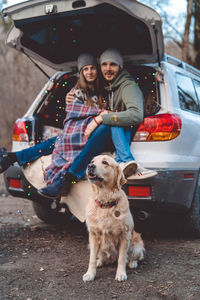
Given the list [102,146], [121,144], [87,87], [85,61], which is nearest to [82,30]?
[85,61]

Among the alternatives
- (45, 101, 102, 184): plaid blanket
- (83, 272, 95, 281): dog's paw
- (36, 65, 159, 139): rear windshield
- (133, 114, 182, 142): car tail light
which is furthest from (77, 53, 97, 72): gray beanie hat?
(83, 272, 95, 281): dog's paw

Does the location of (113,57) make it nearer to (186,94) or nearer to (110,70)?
(110,70)

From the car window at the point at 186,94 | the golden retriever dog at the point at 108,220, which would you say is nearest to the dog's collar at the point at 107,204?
the golden retriever dog at the point at 108,220

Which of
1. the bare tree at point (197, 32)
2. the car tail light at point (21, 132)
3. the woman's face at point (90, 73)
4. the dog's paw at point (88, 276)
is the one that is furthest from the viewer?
the bare tree at point (197, 32)

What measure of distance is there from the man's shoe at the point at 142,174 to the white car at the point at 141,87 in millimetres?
81

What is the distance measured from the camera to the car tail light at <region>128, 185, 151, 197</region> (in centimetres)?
346

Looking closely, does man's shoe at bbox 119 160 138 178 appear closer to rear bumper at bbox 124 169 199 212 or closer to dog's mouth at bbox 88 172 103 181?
rear bumper at bbox 124 169 199 212

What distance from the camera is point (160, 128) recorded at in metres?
3.57

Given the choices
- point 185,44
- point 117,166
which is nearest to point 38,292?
point 117,166

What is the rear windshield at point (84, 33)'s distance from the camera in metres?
3.74

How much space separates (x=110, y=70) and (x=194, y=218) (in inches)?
75.8

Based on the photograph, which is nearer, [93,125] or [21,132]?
[93,125]

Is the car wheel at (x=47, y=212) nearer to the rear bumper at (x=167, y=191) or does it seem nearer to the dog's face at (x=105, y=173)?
the rear bumper at (x=167, y=191)

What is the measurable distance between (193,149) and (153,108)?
0.63 m
